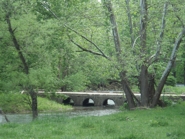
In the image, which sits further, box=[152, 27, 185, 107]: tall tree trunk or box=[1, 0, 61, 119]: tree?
box=[152, 27, 185, 107]: tall tree trunk

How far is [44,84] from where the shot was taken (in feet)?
62.0

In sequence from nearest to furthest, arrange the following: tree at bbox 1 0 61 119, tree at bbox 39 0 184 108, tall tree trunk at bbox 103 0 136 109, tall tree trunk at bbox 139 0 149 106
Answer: tree at bbox 1 0 61 119
tree at bbox 39 0 184 108
tall tree trunk at bbox 139 0 149 106
tall tree trunk at bbox 103 0 136 109

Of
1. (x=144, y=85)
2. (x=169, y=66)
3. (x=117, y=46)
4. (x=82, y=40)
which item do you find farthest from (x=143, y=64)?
(x=82, y=40)

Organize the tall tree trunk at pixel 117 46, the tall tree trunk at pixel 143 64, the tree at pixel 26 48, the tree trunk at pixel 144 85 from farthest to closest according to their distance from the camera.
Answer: the tree trunk at pixel 144 85
the tall tree trunk at pixel 117 46
the tall tree trunk at pixel 143 64
the tree at pixel 26 48

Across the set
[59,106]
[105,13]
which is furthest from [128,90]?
[59,106]

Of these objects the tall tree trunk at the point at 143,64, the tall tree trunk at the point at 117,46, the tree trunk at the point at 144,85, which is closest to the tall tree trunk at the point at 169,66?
the tree trunk at the point at 144,85

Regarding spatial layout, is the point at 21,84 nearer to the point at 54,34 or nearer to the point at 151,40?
the point at 54,34

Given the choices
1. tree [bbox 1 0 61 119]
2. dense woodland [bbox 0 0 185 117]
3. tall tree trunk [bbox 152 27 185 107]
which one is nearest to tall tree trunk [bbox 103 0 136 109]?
dense woodland [bbox 0 0 185 117]

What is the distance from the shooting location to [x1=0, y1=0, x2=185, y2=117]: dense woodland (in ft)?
59.5

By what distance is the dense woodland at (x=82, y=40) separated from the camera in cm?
1814

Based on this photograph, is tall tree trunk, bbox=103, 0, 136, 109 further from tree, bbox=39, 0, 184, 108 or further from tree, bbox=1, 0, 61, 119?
tree, bbox=1, 0, 61, 119

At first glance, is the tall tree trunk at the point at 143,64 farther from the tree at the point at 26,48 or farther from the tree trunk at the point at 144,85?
the tree at the point at 26,48

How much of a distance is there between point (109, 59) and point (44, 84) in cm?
429

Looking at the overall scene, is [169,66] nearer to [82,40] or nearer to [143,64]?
[143,64]
